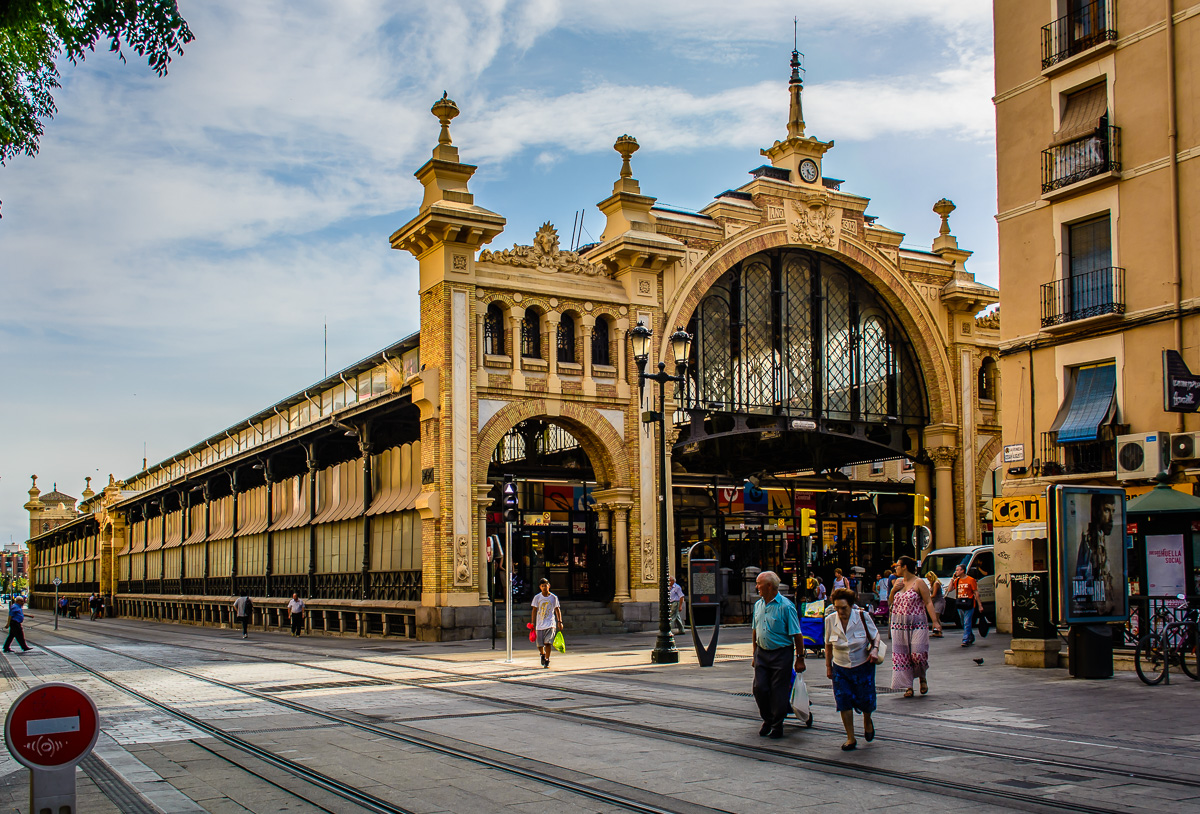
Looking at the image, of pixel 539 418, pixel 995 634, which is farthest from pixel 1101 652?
pixel 539 418

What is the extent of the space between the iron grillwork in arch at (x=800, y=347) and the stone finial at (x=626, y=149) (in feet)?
15.0

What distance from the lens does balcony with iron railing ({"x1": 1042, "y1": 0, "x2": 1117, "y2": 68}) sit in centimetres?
2375

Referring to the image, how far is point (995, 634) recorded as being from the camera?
27562mm

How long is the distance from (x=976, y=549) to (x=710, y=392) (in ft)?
29.4

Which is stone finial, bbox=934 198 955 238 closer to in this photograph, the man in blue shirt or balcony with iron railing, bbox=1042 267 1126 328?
balcony with iron railing, bbox=1042 267 1126 328

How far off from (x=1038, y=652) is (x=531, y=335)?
17385mm

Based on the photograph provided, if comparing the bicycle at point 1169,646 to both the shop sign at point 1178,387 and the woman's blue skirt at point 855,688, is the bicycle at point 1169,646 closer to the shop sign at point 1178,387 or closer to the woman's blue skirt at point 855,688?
the shop sign at point 1178,387

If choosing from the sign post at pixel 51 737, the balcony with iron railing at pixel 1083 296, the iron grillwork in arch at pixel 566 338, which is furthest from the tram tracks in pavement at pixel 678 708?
the balcony with iron railing at pixel 1083 296

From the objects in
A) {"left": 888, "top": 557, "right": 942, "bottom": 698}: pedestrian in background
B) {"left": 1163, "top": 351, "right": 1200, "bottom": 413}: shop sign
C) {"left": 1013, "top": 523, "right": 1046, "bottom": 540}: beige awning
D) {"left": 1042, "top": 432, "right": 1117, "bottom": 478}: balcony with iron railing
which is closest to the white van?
{"left": 1013, "top": 523, "right": 1046, "bottom": 540}: beige awning

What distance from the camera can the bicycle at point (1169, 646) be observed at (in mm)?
15328

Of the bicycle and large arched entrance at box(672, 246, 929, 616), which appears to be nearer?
the bicycle

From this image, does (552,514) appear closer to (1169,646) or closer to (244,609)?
(244,609)

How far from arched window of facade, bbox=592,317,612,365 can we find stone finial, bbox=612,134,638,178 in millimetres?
4456

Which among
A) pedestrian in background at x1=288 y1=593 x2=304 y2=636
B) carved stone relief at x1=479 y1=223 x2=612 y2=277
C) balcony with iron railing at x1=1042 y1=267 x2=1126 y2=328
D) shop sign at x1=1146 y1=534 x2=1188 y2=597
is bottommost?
pedestrian in background at x1=288 y1=593 x2=304 y2=636
